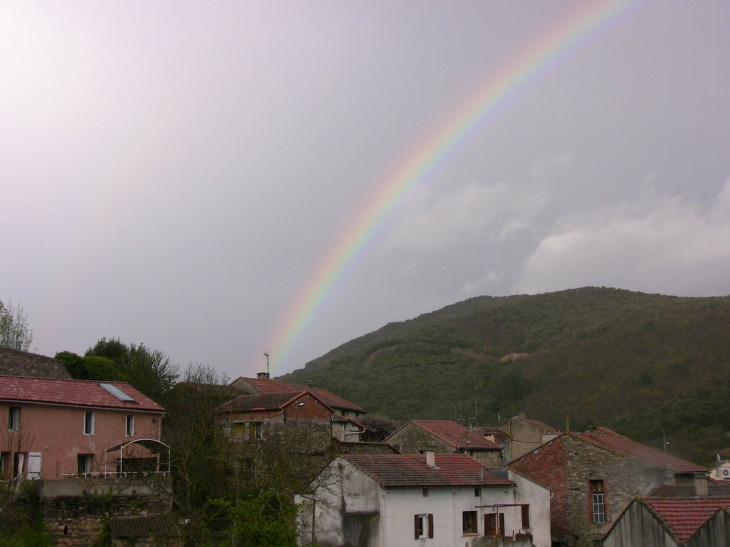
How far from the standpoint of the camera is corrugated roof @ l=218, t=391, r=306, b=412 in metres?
40.2

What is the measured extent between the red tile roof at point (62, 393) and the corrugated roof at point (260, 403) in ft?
19.5

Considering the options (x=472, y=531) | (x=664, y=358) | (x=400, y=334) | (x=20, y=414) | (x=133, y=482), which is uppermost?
(x=400, y=334)

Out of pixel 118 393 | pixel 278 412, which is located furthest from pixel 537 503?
pixel 118 393

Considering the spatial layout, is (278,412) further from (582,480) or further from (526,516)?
(582,480)

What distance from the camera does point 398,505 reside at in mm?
29484

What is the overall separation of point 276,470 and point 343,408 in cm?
2591

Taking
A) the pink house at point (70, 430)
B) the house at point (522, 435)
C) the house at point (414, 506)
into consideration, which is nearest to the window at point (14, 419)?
the pink house at point (70, 430)

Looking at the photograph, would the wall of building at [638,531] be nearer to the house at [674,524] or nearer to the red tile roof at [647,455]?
the house at [674,524]

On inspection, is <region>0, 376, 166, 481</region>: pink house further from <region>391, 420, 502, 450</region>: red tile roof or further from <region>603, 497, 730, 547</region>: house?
<region>603, 497, 730, 547</region>: house

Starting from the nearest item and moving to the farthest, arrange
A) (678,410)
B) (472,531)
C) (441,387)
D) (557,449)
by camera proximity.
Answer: (472,531)
(557,449)
(678,410)
(441,387)

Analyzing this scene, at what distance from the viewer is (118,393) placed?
34.5 meters

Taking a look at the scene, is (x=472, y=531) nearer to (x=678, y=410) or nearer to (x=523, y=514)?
(x=523, y=514)

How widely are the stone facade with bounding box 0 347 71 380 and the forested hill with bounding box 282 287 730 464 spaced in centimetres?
4554

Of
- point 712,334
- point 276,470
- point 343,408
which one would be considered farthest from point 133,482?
point 712,334
